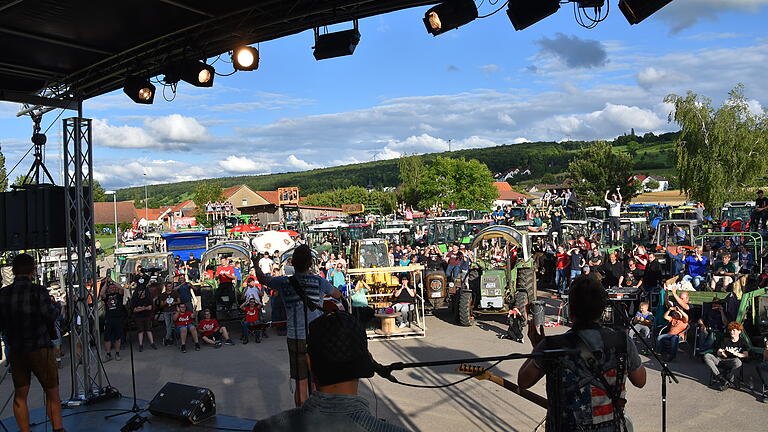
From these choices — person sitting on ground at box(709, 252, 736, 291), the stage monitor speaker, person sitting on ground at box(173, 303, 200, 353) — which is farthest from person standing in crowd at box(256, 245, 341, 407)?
person sitting on ground at box(709, 252, 736, 291)

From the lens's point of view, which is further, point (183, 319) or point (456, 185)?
point (456, 185)

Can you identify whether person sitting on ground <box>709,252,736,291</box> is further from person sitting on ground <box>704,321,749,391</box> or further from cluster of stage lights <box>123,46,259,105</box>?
cluster of stage lights <box>123,46,259,105</box>

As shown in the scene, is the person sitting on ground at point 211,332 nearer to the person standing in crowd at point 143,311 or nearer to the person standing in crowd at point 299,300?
the person standing in crowd at point 143,311

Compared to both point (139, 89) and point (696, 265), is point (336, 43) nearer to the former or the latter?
point (139, 89)

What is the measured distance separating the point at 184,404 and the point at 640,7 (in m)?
6.31

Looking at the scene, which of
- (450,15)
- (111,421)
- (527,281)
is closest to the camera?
(450,15)

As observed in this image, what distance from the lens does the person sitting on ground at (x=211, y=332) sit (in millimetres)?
12625

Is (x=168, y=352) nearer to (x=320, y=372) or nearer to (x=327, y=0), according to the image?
(x=327, y=0)

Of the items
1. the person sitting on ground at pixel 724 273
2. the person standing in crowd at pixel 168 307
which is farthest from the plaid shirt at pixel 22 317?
the person sitting on ground at pixel 724 273

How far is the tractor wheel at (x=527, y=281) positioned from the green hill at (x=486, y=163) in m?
96.7

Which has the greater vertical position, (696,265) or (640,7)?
(640,7)

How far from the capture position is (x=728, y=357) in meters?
8.38

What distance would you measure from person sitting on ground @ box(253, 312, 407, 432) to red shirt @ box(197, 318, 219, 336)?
1132cm

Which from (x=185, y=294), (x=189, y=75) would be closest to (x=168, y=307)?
(x=185, y=294)
